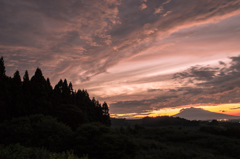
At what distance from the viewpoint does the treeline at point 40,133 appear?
12.6 meters

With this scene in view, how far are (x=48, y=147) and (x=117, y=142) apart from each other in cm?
673

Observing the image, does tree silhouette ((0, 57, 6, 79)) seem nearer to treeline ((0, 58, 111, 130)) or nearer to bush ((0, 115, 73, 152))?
treeline ((0, 58, 111, 130))

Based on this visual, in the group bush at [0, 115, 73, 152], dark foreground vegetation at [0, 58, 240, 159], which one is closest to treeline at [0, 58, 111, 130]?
dark foreground vegetation at [0, 58, 240, 159]

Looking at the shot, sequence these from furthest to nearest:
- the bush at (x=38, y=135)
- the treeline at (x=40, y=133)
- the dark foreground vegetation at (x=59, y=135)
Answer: the bush at (x=38, y=135) < the dark foreground vegetation at (x=59, y=135) < the treeline at (x=40, y=133)

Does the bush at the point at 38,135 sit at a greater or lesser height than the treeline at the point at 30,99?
lesser

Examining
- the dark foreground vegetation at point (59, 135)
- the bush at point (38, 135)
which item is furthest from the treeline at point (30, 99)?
the bush at point (38, 135)

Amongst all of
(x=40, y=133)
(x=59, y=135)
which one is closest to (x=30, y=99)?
(x=40, y=133)

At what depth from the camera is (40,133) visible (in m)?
16.2

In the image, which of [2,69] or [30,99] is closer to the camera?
[2,69]

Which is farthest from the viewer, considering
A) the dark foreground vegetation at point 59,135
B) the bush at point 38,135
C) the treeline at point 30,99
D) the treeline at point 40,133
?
the treeline at point 30,99

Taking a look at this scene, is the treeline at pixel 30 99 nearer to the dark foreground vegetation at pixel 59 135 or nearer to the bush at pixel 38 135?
the dark foreground vegetation at pixel 59 135

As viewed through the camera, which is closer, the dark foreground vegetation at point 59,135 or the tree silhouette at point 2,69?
the dark foreground vegetation at point 59,135

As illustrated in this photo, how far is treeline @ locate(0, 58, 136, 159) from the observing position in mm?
12630

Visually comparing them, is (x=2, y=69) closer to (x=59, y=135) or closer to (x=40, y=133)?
(x=40, y=133)
